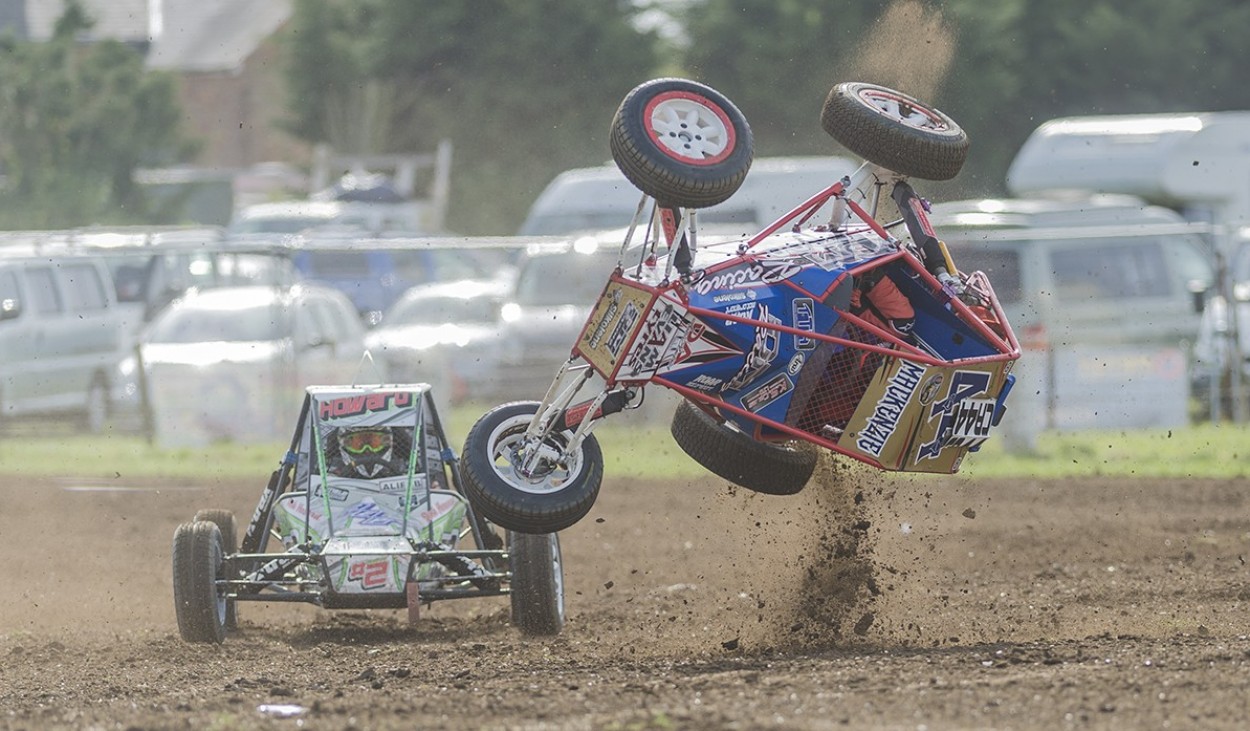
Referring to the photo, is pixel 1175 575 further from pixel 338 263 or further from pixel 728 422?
pixel 338 263

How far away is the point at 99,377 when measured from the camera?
15.7 meters

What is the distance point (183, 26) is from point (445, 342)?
21.2 meters

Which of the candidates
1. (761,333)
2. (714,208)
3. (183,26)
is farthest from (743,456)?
(183,26)

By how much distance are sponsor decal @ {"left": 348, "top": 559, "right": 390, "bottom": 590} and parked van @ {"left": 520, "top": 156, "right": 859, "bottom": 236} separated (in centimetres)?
1209

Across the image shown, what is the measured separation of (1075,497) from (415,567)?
6.53m

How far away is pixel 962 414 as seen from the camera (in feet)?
25.5

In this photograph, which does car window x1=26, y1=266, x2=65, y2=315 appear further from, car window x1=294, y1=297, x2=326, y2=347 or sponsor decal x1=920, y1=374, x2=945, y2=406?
sponsor decal x1=920, y1=374, x2=945, y2=406

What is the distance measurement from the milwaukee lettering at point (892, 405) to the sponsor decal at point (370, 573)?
2.35 metres

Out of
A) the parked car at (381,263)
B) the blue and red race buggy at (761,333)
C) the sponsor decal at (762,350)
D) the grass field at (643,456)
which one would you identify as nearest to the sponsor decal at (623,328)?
the blue and red race buggy at (761,333)

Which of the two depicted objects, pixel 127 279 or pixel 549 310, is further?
pixel 127 279

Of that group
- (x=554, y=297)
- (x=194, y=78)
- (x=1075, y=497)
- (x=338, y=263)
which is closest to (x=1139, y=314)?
(x=1075, y=497)

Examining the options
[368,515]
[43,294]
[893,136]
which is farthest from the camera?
[43,294]

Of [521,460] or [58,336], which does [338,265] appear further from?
[521,460]

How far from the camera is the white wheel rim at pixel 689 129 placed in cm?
748
